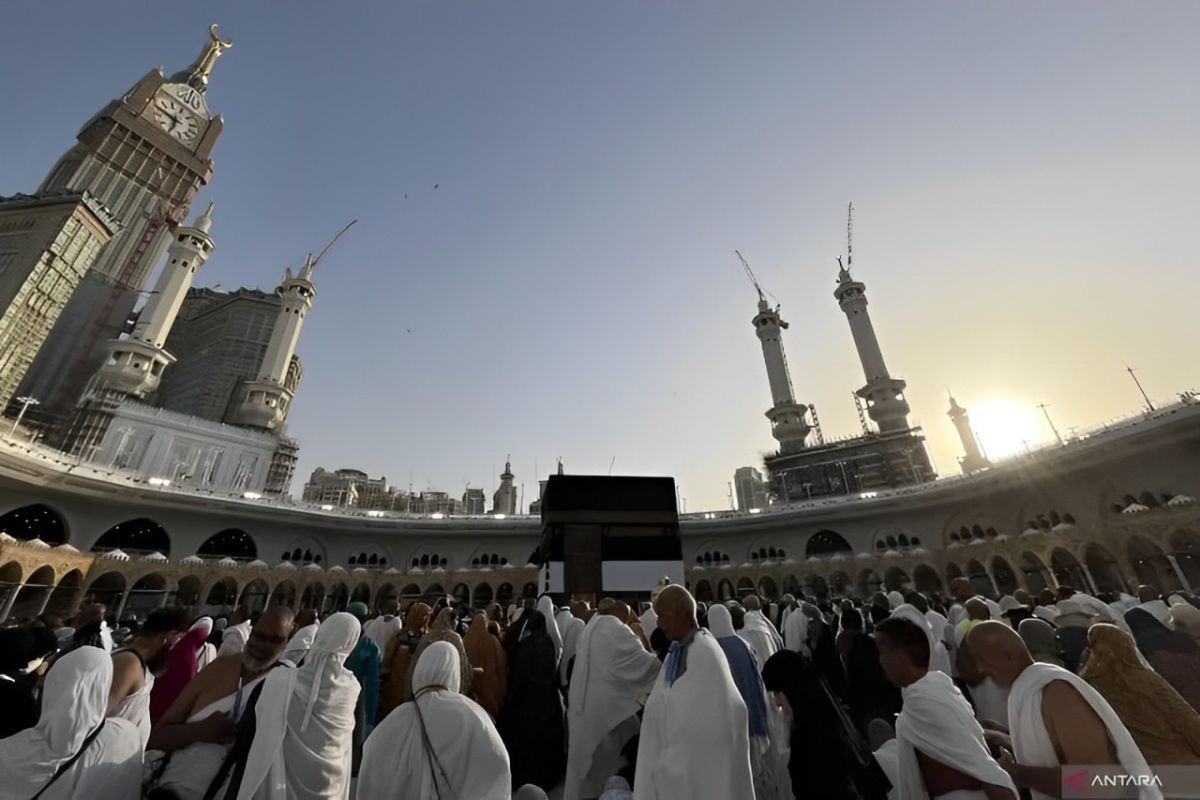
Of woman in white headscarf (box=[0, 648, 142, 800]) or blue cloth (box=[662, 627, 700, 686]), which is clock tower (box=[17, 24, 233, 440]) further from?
blue cloth (box=[662, 627, 700, 686])

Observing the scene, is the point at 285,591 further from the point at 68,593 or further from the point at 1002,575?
the point at 1002,575

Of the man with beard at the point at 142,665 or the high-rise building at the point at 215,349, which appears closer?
the man with beard at the point at 142,665

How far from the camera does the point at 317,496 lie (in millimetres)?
54594

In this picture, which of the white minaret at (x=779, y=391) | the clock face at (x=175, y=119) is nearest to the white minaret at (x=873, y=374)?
the white minaret at (x=779, y=391)

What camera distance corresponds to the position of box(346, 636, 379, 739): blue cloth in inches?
170

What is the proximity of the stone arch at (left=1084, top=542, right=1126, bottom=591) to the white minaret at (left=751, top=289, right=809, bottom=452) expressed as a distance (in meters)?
24.3

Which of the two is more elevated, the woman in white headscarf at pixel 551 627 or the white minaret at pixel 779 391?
the white minaret at pixel 779 391

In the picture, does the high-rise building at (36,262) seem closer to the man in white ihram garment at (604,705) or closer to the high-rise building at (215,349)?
the high-rise building at (215,349)

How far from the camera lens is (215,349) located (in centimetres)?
3900

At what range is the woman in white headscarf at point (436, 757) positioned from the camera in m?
1.86

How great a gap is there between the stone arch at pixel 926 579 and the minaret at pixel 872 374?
16.9m

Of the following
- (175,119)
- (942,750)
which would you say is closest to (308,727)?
(942,750)

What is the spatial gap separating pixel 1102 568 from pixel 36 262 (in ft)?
175

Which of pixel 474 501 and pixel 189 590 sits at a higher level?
pixel 474 501
